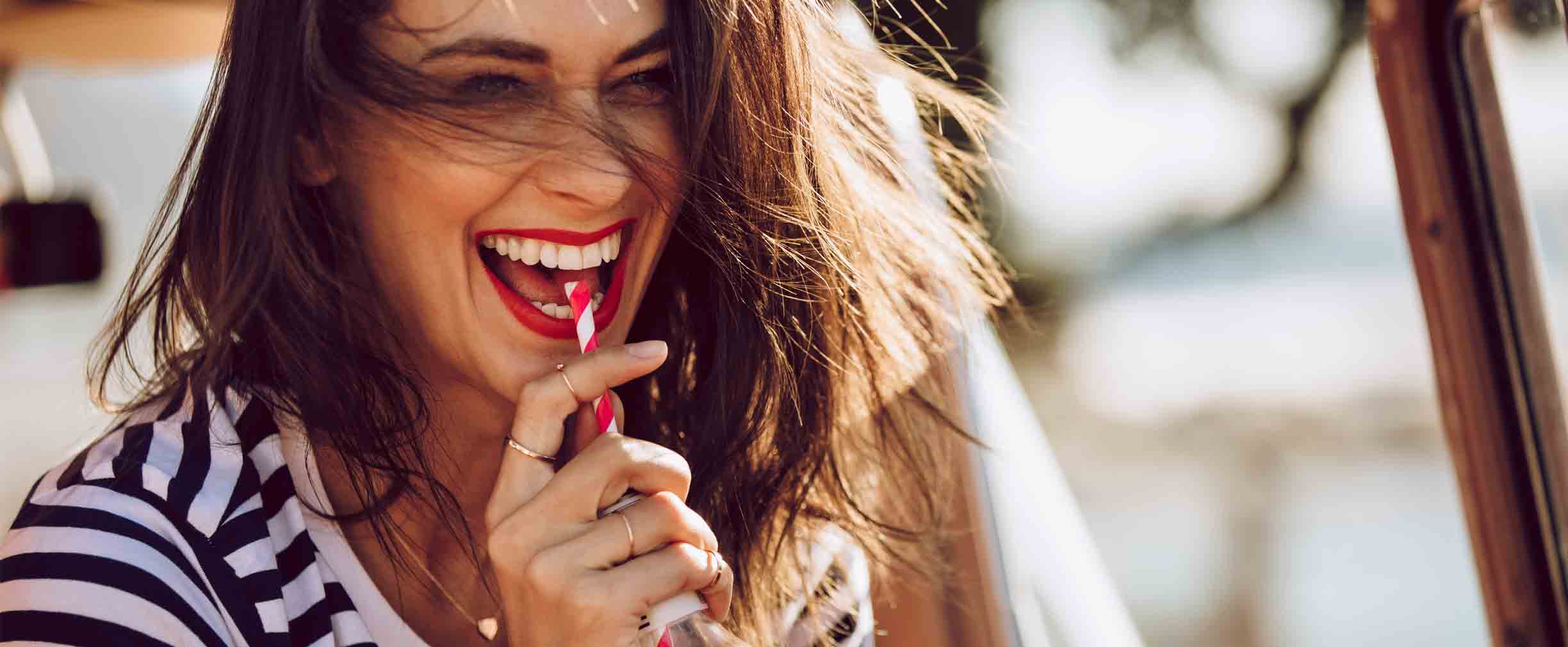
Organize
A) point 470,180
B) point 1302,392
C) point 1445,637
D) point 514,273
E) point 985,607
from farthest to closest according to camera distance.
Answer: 1. point 1302,392
2. point 1445,637
3. point 985,607
4. point 514,273
5. point 470,180

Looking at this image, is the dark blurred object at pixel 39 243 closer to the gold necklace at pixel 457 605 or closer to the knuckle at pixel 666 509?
the gold necklace at pixel 457 605

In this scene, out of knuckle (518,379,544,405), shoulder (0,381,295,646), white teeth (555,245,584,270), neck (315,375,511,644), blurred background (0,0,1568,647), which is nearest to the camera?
shoulder (0,381,295,646)

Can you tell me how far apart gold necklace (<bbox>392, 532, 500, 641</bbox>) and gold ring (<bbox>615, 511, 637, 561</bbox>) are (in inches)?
13.5

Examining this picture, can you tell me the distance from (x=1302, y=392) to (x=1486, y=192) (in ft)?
41.6

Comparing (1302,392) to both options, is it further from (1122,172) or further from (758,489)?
(758,489)

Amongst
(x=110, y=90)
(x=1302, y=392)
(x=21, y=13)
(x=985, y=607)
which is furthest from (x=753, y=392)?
(x=1302, y=392)

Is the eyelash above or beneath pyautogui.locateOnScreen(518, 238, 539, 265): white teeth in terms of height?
above

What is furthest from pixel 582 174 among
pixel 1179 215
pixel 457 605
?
pixel 1179 215

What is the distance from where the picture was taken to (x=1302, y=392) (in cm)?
1345

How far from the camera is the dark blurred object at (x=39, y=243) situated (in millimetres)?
3355

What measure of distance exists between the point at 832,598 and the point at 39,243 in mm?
2265

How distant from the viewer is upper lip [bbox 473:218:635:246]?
5.25 feet

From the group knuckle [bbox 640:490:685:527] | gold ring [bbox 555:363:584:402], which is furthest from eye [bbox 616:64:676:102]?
knuckle [bbox 640:490:685:527]

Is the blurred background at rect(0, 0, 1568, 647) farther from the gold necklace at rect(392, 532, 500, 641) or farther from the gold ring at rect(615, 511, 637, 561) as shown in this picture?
the gold ring at rect(615, 511, 637, 561)
